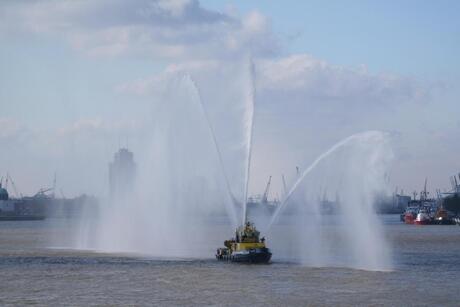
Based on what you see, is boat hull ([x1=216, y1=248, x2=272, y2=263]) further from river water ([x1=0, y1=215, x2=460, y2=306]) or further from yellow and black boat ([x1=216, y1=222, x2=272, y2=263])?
river water ([x1=0, y1=215, x2=460, y2=306])

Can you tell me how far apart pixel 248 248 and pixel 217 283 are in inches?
545

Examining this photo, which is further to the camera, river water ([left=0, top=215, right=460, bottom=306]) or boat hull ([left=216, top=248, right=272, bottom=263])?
boat hull ([left=216, top=248, right=272, bottom=263])

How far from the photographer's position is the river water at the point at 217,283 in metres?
50.6

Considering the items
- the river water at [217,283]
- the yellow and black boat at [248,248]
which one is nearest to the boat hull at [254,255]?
the yellow and black boat at [248,248]

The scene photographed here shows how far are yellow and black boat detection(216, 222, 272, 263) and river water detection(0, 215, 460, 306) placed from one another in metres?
1.03

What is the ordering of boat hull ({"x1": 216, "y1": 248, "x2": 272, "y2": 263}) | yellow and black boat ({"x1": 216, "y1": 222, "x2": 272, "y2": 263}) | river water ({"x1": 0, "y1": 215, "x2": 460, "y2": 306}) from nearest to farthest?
river water ({"x1": 0, "y1": 215, "x2": 460, "y2": 306}) < boat hull ({"x1": 216, "y1": 248, "x2": 272, "y2": 263}) < yellow and black boat ({"x1": 216, "y1": 222, "x2": 272, "y2": 263})

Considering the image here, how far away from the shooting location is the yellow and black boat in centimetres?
7212

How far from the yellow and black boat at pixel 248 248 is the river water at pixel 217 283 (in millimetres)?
1025

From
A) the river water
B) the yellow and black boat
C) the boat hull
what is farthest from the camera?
the yellow and black boat

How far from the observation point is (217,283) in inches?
2331

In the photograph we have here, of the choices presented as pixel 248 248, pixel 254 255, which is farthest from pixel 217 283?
pixel 248 248

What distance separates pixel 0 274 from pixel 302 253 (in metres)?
33.2

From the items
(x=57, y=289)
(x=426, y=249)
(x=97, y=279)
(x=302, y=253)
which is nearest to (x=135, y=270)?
(x=97, y=279)

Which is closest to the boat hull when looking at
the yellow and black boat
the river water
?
the yellow and black boat
